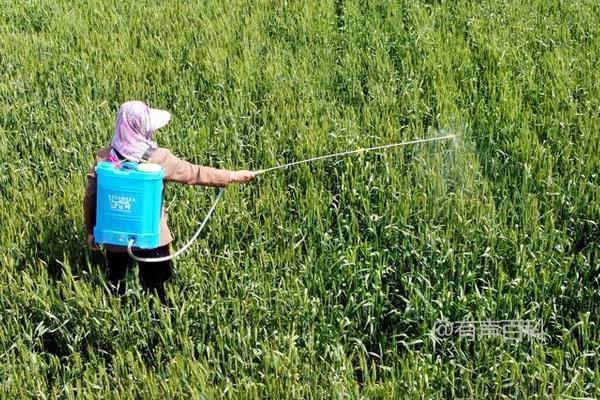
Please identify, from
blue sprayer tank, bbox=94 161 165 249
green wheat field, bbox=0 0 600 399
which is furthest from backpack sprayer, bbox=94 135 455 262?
green wheat field, bbox=0 0 600 399

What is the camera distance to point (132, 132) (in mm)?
2883

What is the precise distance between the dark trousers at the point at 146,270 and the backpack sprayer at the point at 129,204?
20cm

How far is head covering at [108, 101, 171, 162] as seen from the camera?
2.86 meters

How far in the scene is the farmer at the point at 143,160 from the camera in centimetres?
287

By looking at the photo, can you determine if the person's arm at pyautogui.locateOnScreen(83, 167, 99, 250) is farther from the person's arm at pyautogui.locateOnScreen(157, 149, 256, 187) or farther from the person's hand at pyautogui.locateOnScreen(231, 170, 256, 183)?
the person's hand at pyautogui.locateOnScreen(231, 170, 256, 183)

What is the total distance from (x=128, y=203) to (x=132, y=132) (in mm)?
276

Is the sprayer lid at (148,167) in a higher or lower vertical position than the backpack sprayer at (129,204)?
higher

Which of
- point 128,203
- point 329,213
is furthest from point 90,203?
point 329,213

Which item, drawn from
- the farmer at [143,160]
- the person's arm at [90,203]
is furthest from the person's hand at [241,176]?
the person's arm at [90,203]

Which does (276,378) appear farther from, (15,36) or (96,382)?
(15,36)

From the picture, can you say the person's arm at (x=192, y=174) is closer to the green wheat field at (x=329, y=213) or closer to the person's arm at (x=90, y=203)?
the person's arm at (x=90, y=203)

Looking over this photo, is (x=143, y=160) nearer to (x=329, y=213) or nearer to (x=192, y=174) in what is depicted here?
(x=192, y=174)

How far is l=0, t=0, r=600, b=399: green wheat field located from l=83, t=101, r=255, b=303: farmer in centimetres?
9

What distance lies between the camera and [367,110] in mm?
4262
